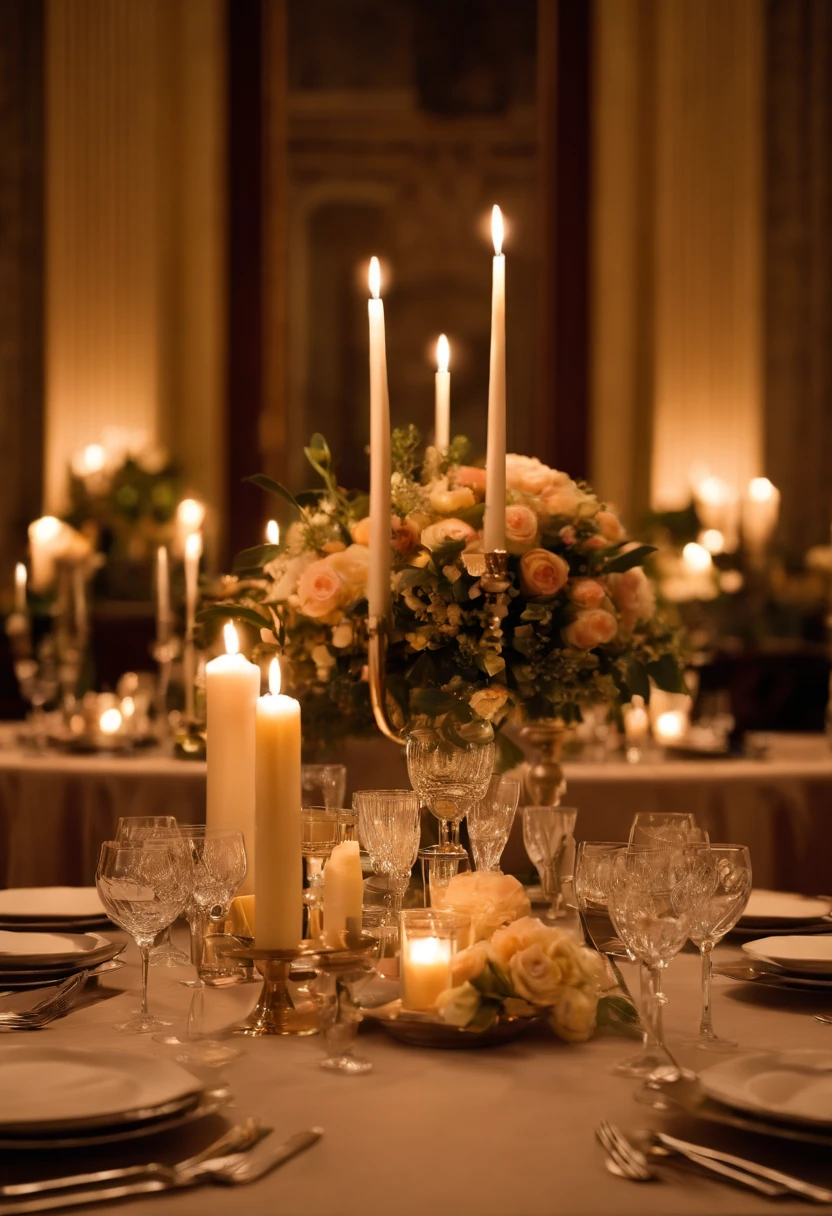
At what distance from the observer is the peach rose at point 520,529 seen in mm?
1732

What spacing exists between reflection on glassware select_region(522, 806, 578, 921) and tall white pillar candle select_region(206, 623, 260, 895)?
369mm

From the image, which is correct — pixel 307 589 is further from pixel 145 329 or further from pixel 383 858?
pixel 145 329

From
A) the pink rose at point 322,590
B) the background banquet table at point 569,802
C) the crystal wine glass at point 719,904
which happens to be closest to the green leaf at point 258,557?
the pink rose at point 322,590

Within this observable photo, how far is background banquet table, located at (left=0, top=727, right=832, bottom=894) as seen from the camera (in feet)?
9.84

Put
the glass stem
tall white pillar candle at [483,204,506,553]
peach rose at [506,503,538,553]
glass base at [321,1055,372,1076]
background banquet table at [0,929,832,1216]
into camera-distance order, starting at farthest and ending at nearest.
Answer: peach rose at [506,503,538,553] → tall white pillar candle at [483,204,506,553] → the glass stem → glass base at [321,1055,372,1076] → background banquet table at [0,929,832,1216]

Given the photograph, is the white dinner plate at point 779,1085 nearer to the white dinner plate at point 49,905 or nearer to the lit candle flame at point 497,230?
the lit candle flame at point 497,230

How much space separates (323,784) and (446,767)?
0.38 metres

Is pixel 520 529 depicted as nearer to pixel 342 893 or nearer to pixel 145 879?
pixel 342 893

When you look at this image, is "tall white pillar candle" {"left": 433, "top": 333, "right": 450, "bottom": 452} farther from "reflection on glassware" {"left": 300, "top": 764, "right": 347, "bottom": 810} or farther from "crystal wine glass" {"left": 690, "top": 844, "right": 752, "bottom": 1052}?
"crystal wine glass" {"left": 690, "top": 844, "right": 752, "bottom": 1052}

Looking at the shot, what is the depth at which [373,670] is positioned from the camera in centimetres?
157

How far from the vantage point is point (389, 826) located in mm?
1518

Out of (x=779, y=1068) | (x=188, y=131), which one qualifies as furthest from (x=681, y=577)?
(x=779, y=1068)

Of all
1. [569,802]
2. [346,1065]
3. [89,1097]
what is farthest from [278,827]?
[569,802]

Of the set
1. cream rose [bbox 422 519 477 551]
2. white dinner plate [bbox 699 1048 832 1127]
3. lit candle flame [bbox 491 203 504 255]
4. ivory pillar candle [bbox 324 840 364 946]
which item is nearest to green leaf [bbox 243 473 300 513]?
cream rose [bbox 422 519 477 551]
